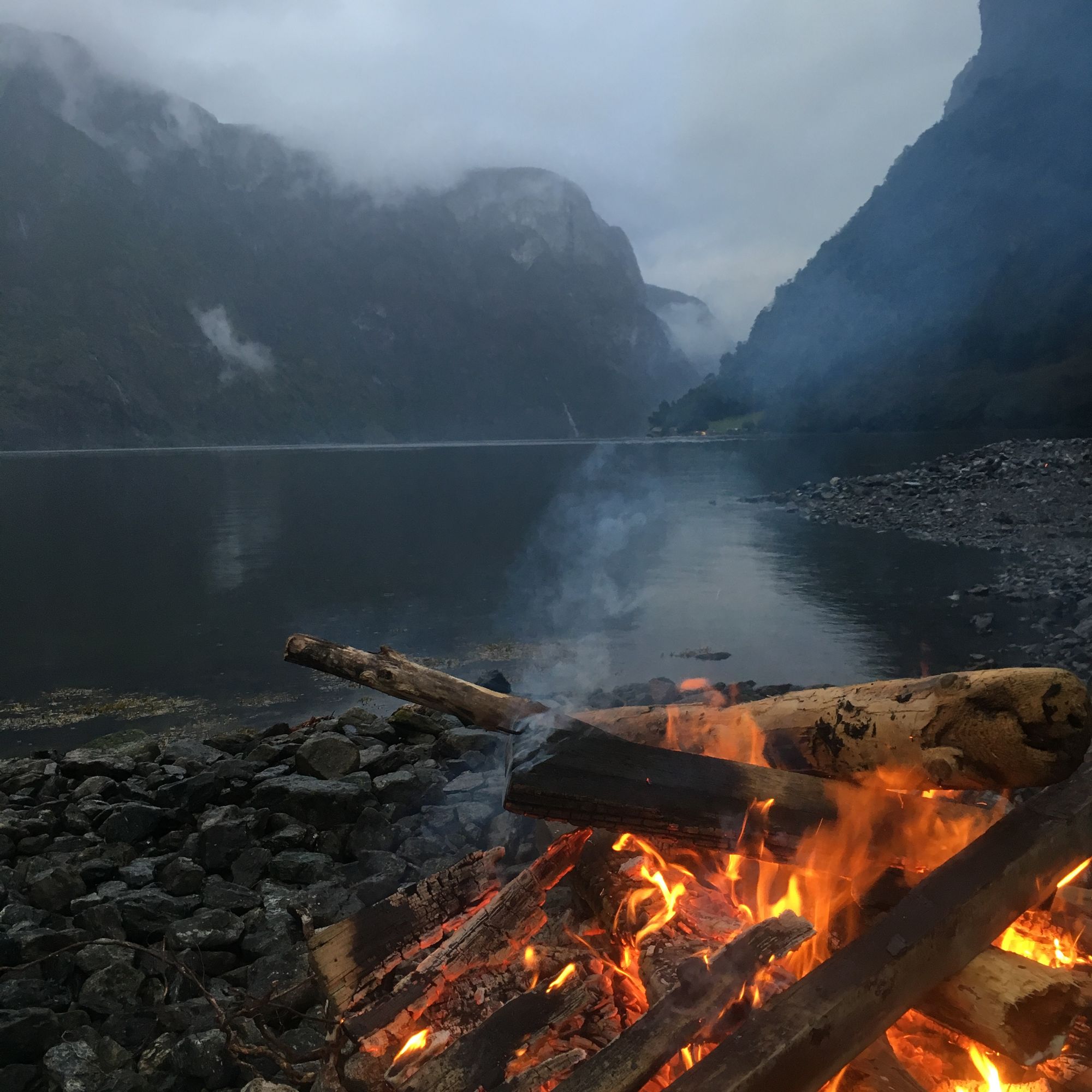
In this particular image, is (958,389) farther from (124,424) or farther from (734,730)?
(124,424)

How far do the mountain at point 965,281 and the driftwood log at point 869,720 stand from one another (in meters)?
95.0

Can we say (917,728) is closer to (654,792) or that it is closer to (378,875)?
(654,792)

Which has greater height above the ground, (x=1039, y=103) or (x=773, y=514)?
(x=1039, y=103)

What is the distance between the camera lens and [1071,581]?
1680 centimetres

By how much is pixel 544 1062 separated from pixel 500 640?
13.5 metres

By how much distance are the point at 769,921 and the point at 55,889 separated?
16.2 feet

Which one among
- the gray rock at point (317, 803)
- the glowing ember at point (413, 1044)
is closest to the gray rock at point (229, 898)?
the gray rock at point (317, 803)

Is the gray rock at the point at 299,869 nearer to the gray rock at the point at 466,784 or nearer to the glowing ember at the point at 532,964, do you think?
the gray rock at the point at 466,784

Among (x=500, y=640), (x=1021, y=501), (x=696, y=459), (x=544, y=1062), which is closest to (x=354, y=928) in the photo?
(x=544, y=1062)

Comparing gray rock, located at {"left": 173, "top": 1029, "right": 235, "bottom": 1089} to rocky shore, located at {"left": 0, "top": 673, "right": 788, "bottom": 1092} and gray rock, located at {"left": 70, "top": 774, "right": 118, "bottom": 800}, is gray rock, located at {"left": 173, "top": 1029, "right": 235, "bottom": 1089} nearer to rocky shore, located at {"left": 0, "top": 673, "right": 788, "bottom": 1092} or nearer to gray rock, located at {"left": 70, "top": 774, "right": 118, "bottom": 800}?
rocky shore, located at {"left": 0, "top": 673, "right": 788, "bottom": 1092}

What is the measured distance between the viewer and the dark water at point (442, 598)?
1402 centimetres

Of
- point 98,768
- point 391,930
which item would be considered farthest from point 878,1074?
point 98,768

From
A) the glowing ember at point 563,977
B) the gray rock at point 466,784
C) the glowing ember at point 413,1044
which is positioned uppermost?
the glowing ember at point 563,977

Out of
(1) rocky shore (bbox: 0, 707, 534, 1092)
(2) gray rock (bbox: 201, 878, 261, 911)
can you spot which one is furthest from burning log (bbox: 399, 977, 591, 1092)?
(2) gray rock (bbox: 201, 878, 261, 911)
